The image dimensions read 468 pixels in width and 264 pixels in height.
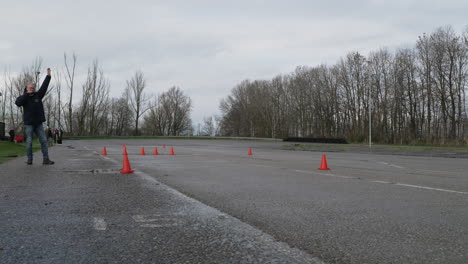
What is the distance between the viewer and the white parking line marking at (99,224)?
149 inches

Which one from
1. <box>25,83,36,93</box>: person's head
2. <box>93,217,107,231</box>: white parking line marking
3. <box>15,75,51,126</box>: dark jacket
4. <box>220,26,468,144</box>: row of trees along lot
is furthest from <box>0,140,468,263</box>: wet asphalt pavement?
<box>220,26,468,144</box>: row of trees along lot

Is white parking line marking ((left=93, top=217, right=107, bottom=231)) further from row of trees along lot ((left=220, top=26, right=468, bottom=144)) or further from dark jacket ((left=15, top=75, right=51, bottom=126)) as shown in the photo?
row of trees along lot ((left=220, top=26, right=468, bottom=144))

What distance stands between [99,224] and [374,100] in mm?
63146

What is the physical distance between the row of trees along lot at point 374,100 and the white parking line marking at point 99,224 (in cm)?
3673

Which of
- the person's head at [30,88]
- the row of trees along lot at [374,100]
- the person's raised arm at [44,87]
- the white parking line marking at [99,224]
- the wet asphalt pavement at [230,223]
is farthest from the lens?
the row of trees along lot at [374,100]

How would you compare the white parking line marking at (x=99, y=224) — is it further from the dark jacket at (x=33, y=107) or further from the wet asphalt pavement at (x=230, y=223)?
the dark jacket at (x=33, y=107)

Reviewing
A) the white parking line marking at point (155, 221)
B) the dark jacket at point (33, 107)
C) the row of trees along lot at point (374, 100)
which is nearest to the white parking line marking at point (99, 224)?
the white parking line marking at point (155, 221)

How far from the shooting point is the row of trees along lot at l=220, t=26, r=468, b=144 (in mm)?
48594

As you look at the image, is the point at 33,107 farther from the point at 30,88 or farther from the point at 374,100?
the point at 374,100

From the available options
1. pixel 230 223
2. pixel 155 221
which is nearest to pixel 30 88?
A: pixel 155 221

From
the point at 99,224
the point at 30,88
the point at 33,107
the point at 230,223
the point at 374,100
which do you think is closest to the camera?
the point at 99,224

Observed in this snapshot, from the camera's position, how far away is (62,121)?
69.6 metres

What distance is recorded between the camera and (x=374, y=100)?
202 feet

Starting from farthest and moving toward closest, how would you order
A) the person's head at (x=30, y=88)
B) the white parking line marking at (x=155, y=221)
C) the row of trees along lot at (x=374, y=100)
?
the row of trees along lot at (x=374, y=100)
the person's head at (x=30, y=88)
the white parking line marking at (x=155, y=221)
